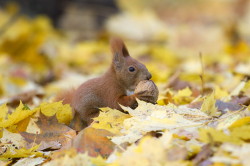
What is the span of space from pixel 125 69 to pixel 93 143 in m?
0.52

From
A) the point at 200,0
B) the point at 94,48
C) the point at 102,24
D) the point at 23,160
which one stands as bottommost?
the point at 23,160

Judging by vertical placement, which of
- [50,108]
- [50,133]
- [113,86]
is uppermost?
[113,86]

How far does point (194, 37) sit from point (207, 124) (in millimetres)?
5484

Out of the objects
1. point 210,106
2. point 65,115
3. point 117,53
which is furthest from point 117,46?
point 210,106

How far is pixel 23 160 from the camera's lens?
1580 mm

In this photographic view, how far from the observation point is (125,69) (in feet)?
6.19

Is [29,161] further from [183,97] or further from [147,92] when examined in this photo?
[183,97]

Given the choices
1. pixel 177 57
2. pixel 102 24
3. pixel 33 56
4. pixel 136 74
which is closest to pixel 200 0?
pixel 102 24

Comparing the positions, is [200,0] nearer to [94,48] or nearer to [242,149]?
[94,48]

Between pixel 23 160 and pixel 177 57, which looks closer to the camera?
pixel 23 160

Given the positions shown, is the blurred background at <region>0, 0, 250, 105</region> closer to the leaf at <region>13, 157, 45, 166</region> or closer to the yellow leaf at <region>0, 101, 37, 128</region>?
the yellow leaf at <region>0, 101, 37, 128</region>

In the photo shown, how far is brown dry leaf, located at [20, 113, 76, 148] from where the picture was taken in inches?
67.5

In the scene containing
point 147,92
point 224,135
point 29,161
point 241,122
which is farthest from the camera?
point 147,92

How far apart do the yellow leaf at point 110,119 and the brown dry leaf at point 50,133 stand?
0.52 feet
